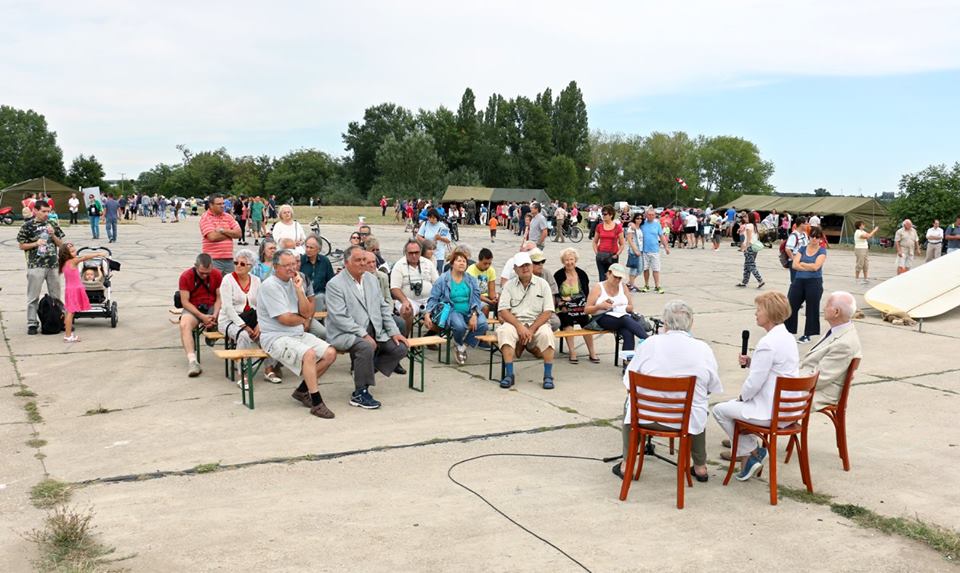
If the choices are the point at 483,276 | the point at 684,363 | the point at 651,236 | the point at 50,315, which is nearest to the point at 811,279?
the point at 483,276

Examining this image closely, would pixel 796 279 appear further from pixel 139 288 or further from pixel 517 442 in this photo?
pixel 139 288

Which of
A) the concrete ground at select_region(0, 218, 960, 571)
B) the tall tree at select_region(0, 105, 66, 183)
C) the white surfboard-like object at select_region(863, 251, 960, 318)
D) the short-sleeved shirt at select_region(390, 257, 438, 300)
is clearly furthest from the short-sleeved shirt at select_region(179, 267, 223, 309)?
the tall tree at select_region(0, 105, 66, 183)

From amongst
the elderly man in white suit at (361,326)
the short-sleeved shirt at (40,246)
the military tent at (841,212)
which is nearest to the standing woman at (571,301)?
A: the elderly man in white suit at (361,326)

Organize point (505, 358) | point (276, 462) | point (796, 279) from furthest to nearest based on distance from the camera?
1. point (796, 279)
2. point (505, 358)
3. point (276, 462)

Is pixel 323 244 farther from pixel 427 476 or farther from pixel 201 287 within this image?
pixel 427 476

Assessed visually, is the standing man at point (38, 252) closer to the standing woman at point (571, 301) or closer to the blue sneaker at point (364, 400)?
the blue sneaker at point (364, 400)

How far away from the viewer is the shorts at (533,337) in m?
8.05

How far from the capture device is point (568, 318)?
9.09m

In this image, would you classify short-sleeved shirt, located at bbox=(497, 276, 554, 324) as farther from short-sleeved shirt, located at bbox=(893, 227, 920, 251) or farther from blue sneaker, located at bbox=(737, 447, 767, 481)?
short-sleeved shirt, located at bbox=(893, 227, 920, 251)

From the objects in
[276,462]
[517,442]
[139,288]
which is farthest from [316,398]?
[139,288]

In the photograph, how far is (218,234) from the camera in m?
9.97

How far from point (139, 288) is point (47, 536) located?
462 inches

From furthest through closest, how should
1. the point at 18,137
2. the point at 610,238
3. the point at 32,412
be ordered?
the point at 18,137 < the point at 610,238 < the point at 32,412

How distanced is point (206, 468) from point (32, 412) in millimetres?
2343
